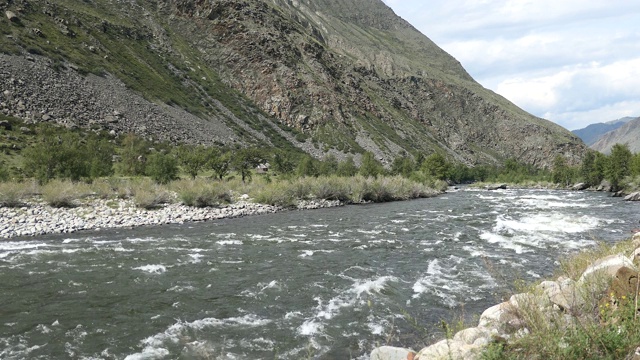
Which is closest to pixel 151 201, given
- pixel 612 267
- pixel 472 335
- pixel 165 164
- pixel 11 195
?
pixel 11 195

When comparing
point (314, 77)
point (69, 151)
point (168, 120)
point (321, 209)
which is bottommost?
point (321, 209)

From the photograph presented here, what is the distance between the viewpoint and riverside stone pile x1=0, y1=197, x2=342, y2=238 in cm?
2731

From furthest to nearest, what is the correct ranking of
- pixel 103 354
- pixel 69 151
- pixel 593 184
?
pixel 593 184, pixel 69 151, pixel 103 354

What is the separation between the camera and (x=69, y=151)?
45906 millimetres

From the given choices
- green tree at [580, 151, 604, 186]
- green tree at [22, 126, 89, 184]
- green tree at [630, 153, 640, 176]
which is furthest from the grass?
green tree at [580, 151, 604, 186]

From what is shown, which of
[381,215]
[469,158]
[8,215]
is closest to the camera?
[8,215]

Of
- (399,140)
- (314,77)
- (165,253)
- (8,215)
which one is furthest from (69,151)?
(399,140)

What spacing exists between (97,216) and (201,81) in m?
113

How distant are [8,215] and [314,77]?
131352 millimetres

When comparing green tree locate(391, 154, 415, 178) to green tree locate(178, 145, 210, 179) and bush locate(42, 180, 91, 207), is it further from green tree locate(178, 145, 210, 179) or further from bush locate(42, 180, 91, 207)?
bush locate(42, 180, 91, 207)

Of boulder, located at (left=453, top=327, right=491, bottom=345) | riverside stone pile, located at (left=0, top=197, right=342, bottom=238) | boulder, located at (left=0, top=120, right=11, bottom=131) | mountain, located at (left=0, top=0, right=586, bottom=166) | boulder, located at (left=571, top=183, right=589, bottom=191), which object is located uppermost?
mountain, located at (left=0, top=0, right=586, bottom=166)

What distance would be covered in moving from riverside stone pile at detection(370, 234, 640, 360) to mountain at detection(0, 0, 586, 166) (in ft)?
276

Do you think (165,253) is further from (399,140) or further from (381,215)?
(399,140)

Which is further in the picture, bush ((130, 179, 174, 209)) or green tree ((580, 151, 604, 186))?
green tree ((580, 151, 604, 186))
